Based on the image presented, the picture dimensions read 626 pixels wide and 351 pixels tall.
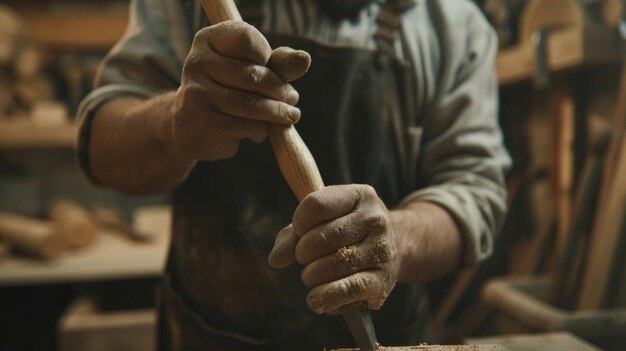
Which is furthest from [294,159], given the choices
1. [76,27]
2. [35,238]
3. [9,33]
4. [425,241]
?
[9,33]

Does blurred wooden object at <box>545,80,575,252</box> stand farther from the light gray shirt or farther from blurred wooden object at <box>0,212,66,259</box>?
blurred wooden object at <box>0,212,66,259</box>

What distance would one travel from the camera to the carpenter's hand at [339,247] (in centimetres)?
55

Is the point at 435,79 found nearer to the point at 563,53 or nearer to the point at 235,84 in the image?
the point at 235,84

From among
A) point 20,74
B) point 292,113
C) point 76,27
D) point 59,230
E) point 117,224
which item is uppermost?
point 292,113

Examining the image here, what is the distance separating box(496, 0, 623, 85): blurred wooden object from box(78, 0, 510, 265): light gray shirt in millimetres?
478

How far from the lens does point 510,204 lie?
1.88 metres

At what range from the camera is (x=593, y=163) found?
1.44 metres

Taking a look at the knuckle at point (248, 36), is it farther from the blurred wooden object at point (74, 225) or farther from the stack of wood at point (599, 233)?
the blurred wooden object at point (74, 225)

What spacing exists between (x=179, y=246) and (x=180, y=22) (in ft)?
1.10

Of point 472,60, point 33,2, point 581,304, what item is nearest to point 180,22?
point 472,60

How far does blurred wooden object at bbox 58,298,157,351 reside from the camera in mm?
1625

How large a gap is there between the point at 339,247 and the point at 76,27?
1.77 meters

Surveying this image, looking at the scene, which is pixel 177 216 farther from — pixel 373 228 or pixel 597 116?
pixel 597 116

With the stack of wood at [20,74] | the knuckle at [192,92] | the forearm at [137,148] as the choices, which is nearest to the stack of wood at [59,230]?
the stack of wood at [20,74]
